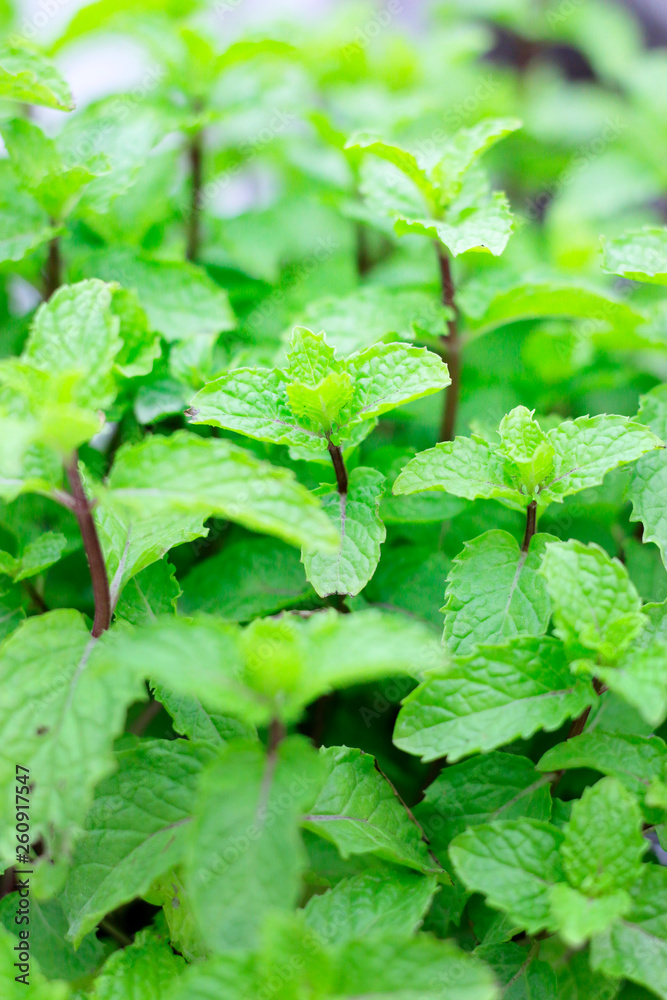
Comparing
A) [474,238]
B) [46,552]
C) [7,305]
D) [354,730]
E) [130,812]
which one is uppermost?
[474,238]

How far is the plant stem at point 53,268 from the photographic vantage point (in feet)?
3.68

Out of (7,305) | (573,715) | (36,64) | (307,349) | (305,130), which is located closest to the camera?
(573,715)

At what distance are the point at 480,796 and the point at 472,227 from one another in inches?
25.8

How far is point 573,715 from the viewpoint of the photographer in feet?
2.36

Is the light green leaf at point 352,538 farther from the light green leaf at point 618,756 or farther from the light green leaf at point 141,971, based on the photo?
the light green leaf at point 141,971

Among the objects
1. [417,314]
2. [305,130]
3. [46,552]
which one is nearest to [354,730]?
[46,552]

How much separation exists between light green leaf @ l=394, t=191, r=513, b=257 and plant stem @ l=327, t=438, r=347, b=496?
9.9 inches

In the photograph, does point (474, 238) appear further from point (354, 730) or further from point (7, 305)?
point (7, 305)

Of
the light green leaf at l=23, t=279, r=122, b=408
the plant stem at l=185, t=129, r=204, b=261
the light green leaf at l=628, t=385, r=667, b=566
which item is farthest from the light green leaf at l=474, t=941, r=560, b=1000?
the plant stem at l=185, t=129, r=204, b=261

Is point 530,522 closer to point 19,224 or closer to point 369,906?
point 369,906

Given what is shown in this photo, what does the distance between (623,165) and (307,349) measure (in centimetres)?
121

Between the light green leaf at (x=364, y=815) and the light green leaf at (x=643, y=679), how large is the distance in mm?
259

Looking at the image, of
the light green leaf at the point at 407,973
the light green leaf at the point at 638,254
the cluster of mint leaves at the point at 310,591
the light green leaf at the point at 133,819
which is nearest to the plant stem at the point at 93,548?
the cluster of mint leaves at the point at 310,591

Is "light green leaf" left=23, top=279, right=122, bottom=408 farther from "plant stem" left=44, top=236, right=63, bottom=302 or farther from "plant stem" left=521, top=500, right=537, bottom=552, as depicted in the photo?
"plant stem" left=521, top=500, right=537, bottom=552
